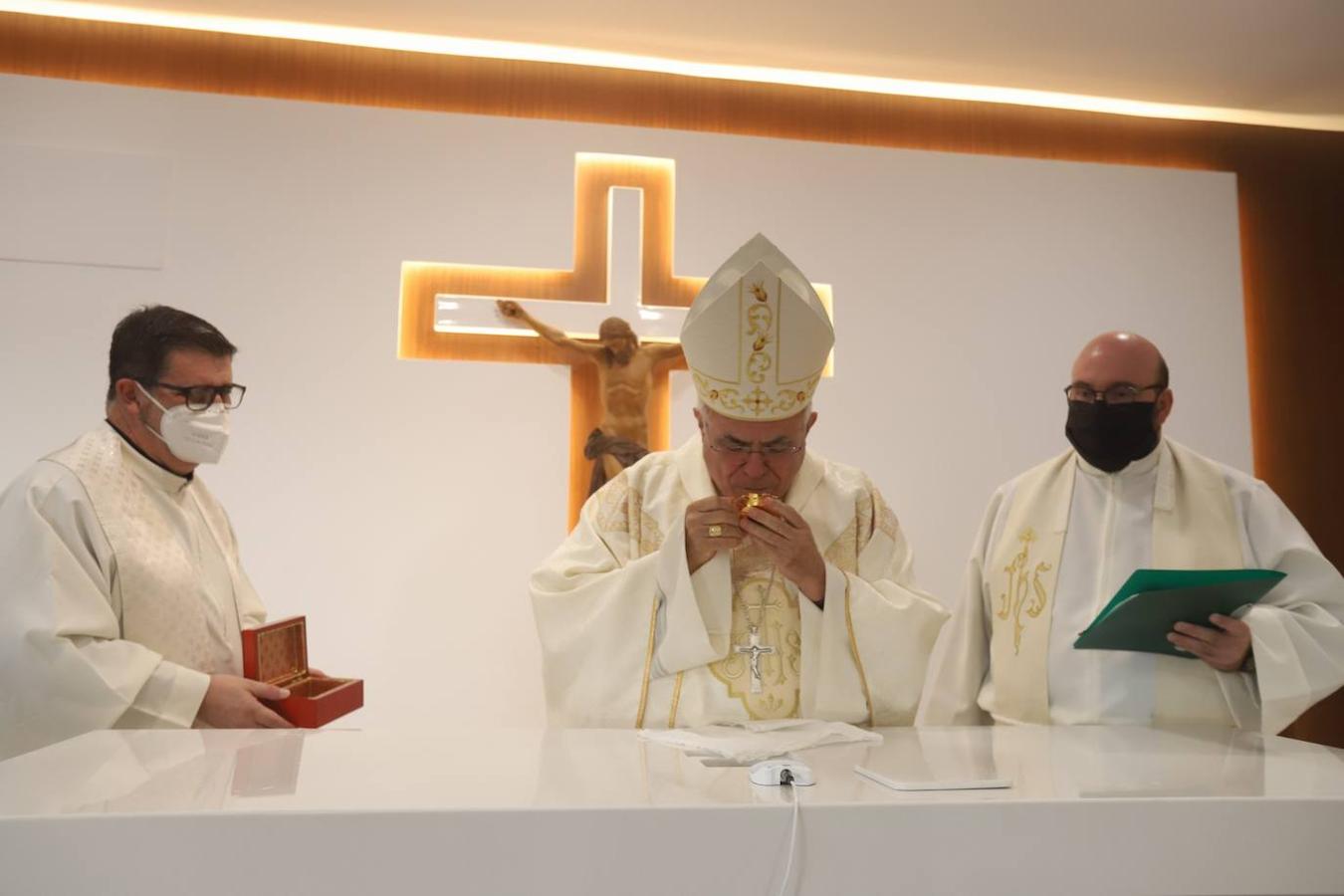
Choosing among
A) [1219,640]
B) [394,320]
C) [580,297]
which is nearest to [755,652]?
[1219,640]

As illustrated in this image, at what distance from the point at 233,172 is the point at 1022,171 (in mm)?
3713

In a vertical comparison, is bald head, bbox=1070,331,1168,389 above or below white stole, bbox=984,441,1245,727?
above

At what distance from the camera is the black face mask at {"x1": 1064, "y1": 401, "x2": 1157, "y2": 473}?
2818 mm

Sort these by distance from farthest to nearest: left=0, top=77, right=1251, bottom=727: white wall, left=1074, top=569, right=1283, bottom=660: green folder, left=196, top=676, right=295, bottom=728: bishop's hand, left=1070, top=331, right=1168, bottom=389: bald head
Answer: left=0, top=77, right=1251, bottom=727: white wall < left=1070, top=331, right=1168, bottom=389: bald head < left=196, top=676, right=295, bottom=728: bishop's hand < left=1074, top=569, right=1283, bottom=660: green folder

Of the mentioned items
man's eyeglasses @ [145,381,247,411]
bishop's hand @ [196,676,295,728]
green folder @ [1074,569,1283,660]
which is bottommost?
bishop's hand @ [196,676,295,728]

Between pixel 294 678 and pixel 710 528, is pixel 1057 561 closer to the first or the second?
pixel 710 528

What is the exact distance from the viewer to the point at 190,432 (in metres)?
2.61

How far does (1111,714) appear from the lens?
267 centimetres

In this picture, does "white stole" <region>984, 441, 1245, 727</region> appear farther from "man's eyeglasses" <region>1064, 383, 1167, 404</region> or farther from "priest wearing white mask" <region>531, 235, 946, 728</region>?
"priest wearing white mask" <region>531, 235, 946, 728</region>

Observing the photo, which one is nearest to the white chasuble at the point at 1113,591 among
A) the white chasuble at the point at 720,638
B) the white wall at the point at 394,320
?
the white chasuble at the point at 720,638

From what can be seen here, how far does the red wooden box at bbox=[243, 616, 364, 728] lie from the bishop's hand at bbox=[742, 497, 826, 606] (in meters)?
1.05

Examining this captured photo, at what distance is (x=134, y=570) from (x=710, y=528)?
1416 mm

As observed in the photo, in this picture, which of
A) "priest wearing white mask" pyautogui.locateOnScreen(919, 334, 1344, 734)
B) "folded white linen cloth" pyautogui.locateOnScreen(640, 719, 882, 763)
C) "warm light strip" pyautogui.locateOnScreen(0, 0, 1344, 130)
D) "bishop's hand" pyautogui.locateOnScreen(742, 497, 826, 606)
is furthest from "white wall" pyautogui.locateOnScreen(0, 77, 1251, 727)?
"folded white linen cloth" pyautogui.locateOnScreen(640, 719, 882, 763)

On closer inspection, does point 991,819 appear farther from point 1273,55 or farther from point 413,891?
point 1273,55
